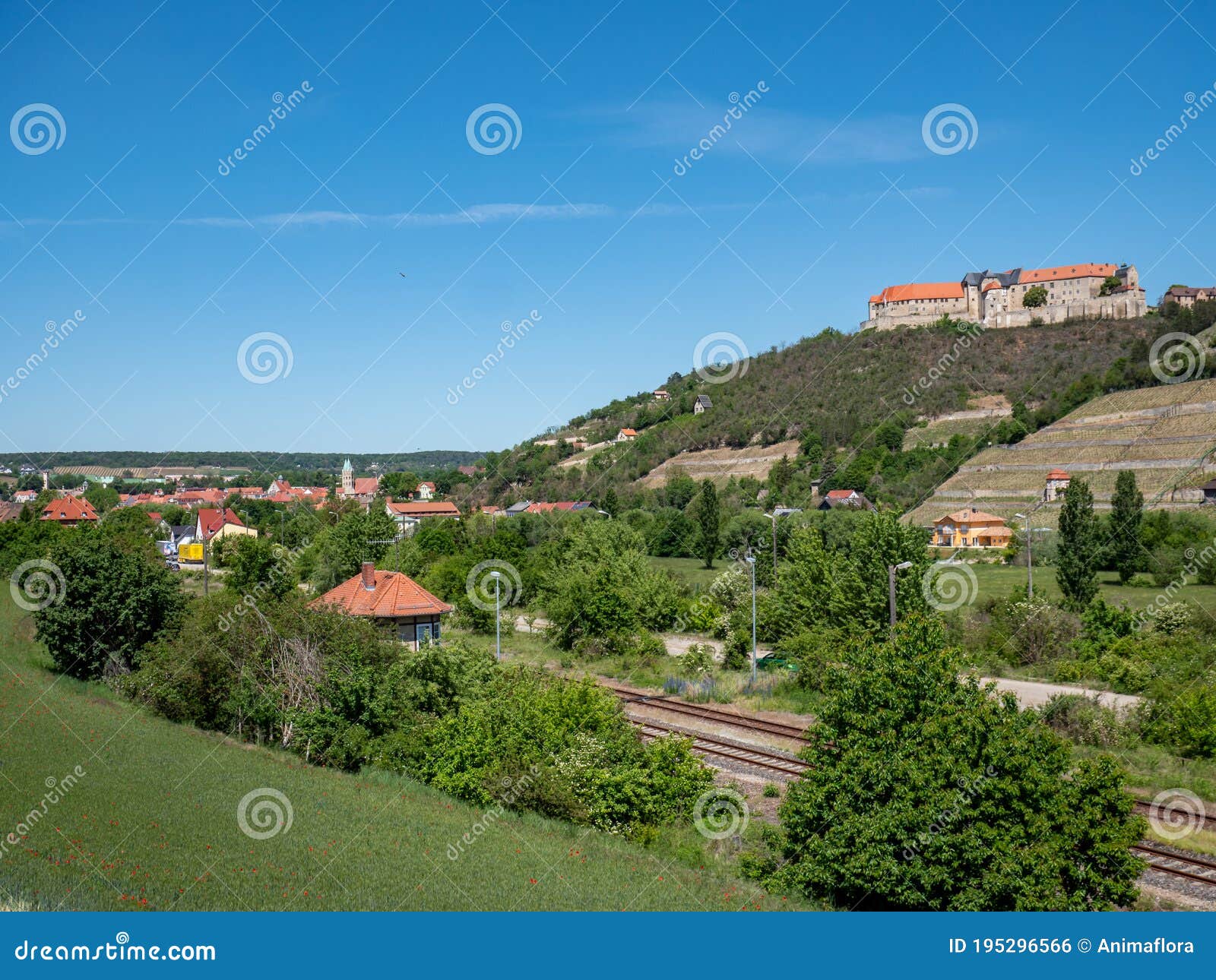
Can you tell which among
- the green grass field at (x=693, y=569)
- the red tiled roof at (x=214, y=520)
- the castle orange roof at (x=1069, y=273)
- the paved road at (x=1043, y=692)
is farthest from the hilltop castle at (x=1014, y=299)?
the paved road at (x=1043, y=692)

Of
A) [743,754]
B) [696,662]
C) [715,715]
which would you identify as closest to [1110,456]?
[696,662]

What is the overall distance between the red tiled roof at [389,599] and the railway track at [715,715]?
7443mm

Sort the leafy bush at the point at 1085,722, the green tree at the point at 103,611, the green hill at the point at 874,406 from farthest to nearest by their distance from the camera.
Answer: the green hill at the point at 874,406 < the green tree at the point at 103,611 < the leafy bush at the point at 1085,722

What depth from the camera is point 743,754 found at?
76.6 feet

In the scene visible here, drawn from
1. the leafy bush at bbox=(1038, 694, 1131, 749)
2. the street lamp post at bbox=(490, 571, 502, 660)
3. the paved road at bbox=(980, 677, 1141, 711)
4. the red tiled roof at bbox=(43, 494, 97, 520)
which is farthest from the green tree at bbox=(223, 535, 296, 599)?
the red tiled roof at bbox=(43, 494, 97, 520)

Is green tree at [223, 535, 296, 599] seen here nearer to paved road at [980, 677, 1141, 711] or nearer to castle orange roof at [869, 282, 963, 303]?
paved road at [980, 677, 1141, 711]

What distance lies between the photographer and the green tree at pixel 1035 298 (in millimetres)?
148375

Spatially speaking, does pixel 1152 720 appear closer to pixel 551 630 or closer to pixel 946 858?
pixel 946 858

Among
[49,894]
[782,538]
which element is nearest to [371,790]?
[49,894]

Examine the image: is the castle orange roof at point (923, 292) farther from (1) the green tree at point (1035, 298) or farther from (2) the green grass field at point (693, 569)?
(2) the green grass field at point (693, 569)

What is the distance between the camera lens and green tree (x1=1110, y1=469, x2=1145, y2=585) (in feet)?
173

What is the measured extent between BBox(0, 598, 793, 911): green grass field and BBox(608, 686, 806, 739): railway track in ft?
29.8

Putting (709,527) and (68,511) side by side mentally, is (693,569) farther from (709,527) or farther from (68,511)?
(68,511)

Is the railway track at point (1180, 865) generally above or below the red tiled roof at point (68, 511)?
below
